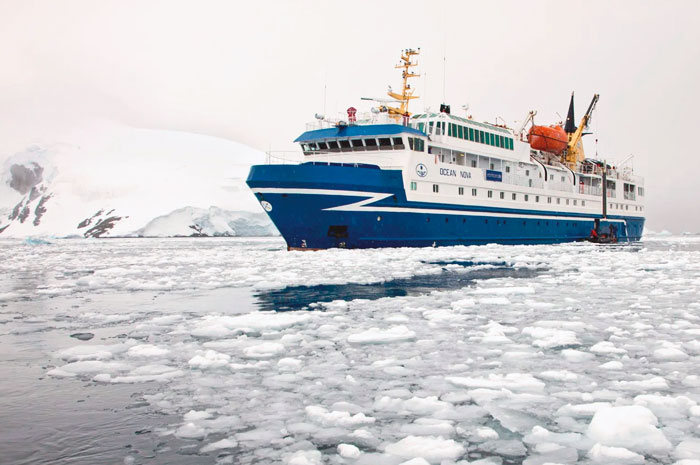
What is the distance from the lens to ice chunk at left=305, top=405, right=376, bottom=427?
353 centimetres

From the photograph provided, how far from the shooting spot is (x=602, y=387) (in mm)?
4320

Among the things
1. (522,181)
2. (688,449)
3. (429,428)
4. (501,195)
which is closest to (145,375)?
(429,428)

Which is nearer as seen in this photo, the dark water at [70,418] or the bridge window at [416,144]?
the dark water at [70,418]

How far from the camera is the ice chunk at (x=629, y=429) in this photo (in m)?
3.14

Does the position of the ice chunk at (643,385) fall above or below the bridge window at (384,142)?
below


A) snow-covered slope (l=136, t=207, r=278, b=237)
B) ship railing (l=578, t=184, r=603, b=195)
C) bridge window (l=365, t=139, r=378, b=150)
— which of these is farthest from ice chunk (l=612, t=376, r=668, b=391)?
snow-covered slope (l=136, t=207, r=278, b=237)

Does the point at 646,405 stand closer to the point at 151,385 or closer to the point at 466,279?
the point at 151,385

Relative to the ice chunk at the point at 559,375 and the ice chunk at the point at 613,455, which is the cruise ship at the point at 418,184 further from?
the ice chunk at the point at 613,455

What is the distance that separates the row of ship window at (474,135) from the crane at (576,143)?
11692 mm

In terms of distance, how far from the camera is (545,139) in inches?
1585

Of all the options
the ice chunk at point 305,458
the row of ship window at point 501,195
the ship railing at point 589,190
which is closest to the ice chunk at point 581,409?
the ice chunk at point 305,458

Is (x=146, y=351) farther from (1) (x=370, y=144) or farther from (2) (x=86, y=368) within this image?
(1) (x=370, y=144)

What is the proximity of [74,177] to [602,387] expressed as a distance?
112 meters

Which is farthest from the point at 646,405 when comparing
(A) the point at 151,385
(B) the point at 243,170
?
(B) the point at 243,170
